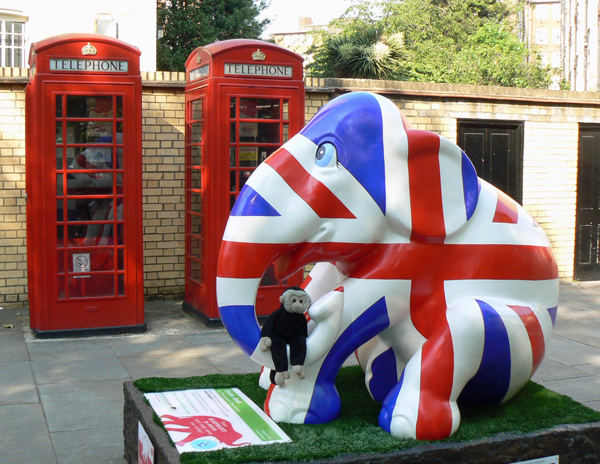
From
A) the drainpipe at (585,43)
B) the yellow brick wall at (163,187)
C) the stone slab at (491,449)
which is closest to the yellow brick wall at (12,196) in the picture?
the yellow brick wall at (163,187)

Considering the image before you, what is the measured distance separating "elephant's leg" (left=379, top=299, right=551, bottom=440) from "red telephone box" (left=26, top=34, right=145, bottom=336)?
4312 mm

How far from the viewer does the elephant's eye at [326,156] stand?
11.0ft

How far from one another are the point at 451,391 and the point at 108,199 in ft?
15.1

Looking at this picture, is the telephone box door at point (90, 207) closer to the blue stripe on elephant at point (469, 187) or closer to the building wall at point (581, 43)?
the blue stripe on elephant at point (469, 187)

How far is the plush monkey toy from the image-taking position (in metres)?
3.29

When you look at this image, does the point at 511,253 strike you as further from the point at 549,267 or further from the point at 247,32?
the point at 247,32

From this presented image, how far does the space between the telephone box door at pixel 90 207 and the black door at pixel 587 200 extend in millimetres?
6393

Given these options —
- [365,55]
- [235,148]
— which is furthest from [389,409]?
[365,55]

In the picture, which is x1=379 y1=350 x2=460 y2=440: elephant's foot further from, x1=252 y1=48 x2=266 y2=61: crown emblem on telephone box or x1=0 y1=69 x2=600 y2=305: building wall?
x1=0 y1=69 x2=600 y2=305: building wall

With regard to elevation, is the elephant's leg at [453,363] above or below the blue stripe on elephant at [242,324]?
below

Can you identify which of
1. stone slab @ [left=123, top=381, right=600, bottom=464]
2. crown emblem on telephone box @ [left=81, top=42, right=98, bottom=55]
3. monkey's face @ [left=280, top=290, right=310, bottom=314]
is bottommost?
stone slab @ [left=123, top=381, right=600, bottom=464]

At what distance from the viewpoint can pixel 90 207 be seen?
709 centimetres

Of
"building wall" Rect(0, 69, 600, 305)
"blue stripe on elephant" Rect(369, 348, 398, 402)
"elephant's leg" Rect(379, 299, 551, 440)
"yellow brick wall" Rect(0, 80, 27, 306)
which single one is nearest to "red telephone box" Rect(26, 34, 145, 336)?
"yellow brick wall" Rect(0, 80, 27, 306)

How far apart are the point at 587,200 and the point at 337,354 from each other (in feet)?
26.6
